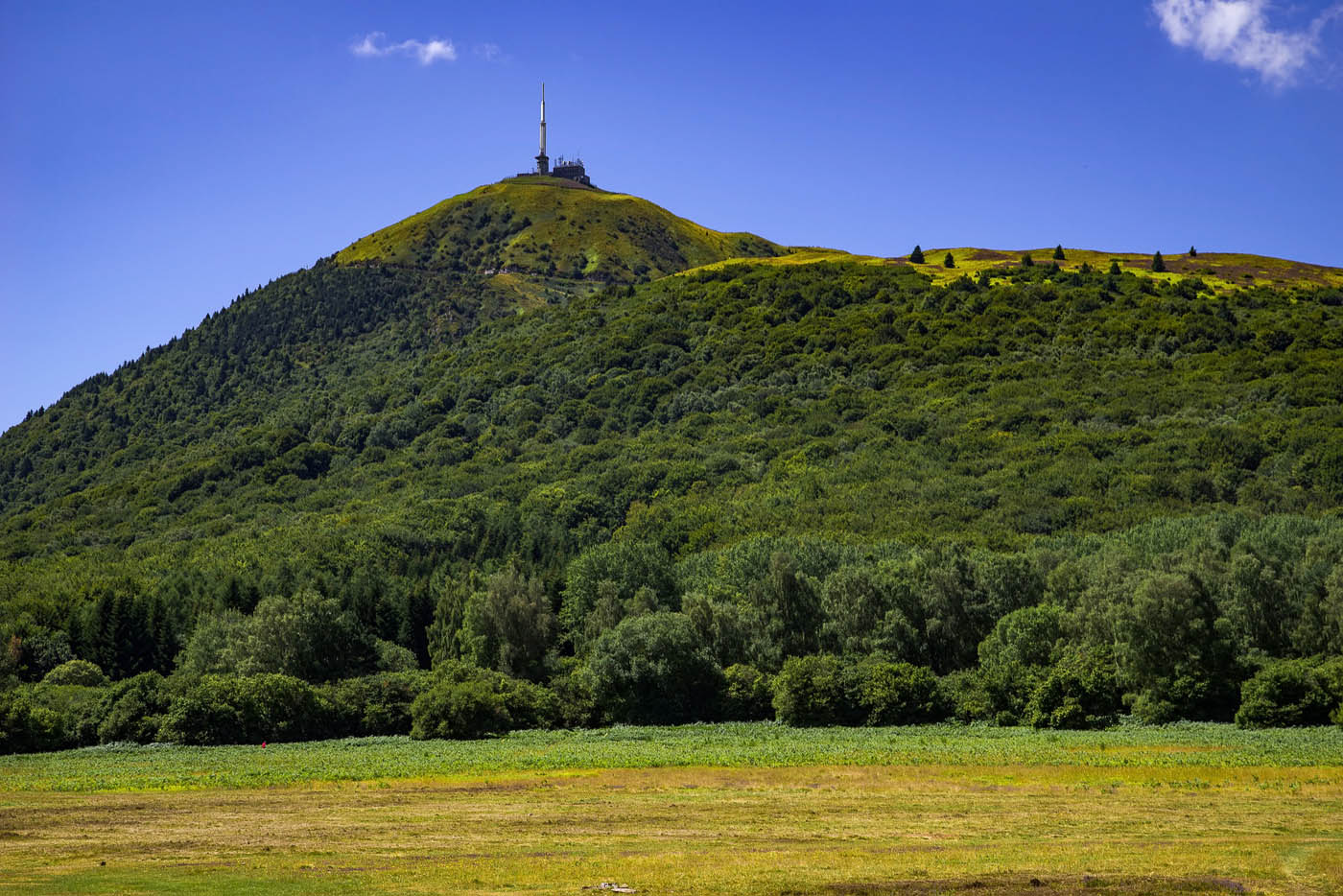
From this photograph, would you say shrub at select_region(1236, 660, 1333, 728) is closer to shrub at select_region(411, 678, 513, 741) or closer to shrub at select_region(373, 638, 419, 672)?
shrub at select_region(411, 678, 513, 741)

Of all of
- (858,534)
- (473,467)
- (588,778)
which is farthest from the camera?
(473,467)

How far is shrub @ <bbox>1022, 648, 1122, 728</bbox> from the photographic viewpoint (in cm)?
7569

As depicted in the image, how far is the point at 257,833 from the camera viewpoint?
38719 mm

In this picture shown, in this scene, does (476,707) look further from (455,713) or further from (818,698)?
(818,698)

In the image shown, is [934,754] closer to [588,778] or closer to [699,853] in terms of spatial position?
[588,778]

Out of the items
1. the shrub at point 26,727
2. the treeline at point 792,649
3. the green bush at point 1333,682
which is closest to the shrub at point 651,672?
the treeline at point 792,649

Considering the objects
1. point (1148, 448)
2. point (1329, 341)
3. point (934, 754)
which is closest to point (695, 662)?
point (934, 754)

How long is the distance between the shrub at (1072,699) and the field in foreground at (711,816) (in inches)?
198

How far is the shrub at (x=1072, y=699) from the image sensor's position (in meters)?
75.7

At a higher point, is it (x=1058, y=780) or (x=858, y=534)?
(x=858, y=534)

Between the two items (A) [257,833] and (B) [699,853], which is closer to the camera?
(B) [699,853]

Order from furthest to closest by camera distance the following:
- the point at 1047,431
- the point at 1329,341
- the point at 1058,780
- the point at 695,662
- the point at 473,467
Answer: the point at 473,467 → the point at 1329,341 → the point at 1047,431 → the point at 695,662 → the point at 1058,780

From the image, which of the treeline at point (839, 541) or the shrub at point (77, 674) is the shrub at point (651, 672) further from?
the shrub at point (77, 674)

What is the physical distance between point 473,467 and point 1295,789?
150m
